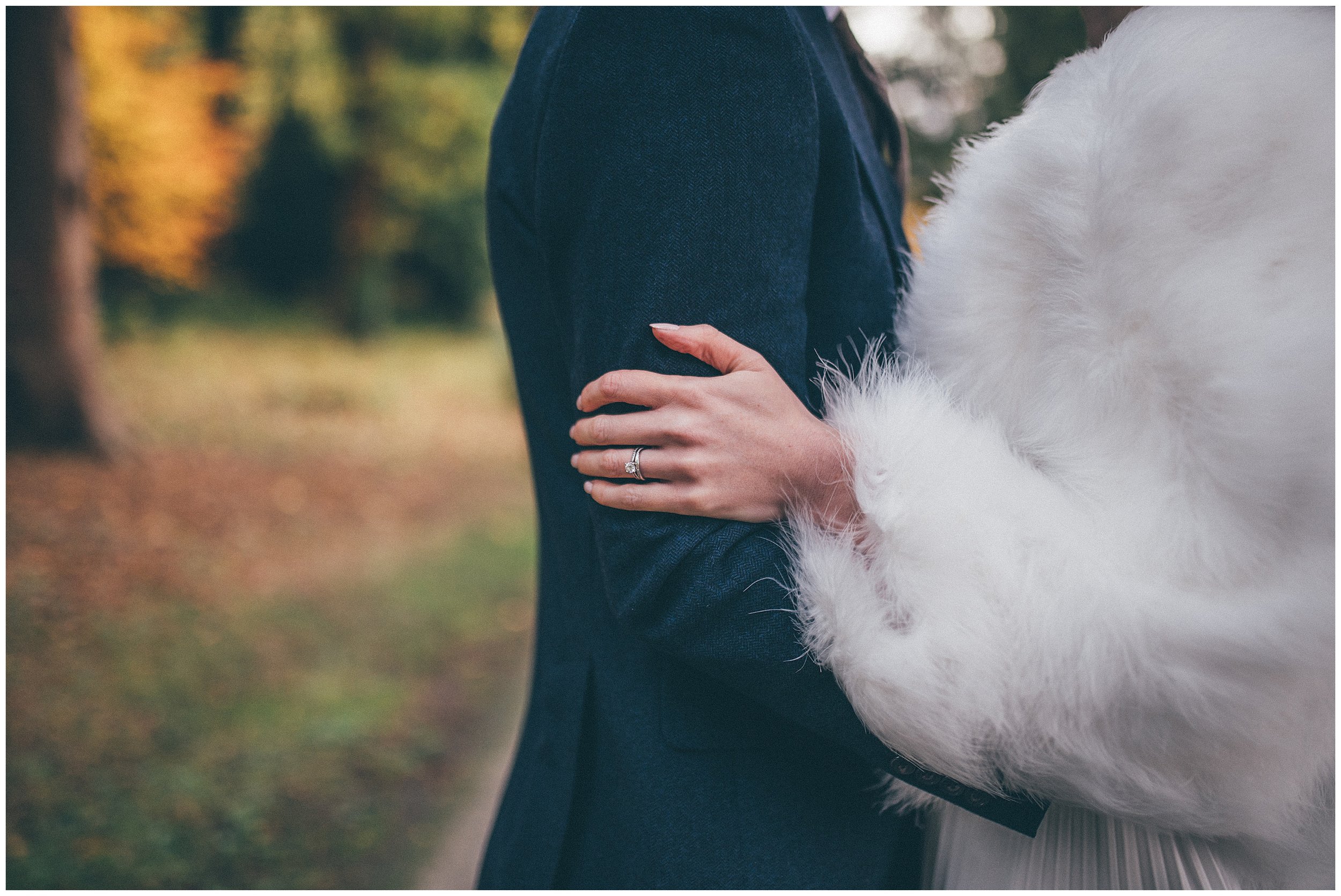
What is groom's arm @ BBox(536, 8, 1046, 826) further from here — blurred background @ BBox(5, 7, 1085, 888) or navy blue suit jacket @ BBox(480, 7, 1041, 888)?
blurred background @ BBox(5, 7, 1085, 888)

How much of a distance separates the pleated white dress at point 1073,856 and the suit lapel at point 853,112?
0.87 m

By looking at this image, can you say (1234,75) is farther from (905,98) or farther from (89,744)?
(89,744)

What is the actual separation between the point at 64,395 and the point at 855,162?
7.13 metres

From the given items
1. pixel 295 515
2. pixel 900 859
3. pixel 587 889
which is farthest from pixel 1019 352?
pixel 295 515

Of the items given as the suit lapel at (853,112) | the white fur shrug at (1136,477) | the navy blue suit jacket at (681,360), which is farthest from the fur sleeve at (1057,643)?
the suit lapel at (853,112)

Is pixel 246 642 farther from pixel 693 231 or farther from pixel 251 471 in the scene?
pixel 693 231

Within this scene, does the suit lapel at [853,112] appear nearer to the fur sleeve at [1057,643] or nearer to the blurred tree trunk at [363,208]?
the fur sleeve at [1057,643]

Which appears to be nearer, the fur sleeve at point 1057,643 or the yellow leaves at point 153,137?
the fur sleeve at point 1057,643

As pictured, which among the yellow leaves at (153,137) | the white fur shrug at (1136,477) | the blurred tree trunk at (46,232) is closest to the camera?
the white fur shrug at (1136,477)

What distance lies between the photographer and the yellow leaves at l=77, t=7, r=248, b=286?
872 centimetres

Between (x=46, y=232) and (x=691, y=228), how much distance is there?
22.2ft

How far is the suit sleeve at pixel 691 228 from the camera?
98 centimetres

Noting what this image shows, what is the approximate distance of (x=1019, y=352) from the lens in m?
1.01

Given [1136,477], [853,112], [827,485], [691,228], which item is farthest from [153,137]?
[1136,477]
